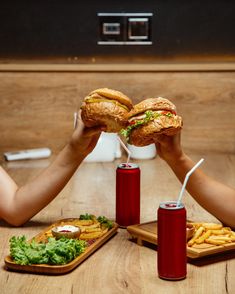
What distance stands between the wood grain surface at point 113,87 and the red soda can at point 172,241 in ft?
7.27

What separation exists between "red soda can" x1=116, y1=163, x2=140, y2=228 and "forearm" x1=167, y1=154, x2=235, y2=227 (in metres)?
0.12

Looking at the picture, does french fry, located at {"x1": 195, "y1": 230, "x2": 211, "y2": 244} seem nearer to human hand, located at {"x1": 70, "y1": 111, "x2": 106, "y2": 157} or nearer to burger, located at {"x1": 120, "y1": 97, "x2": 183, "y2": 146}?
burger, located at {"x1": 120, "y1": 97, "x2": 183, "y2": 146}

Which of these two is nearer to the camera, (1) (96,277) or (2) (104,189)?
(1) (96,277)

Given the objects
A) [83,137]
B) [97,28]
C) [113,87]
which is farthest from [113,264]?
[97,28]

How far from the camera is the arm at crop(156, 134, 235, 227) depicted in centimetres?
200

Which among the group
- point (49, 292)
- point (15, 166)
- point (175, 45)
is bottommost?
point (15, 166)

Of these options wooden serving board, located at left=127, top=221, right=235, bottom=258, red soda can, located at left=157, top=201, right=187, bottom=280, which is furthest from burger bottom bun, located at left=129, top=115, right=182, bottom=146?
red soda can, located at left=157, top=201, right=187, bottom=280

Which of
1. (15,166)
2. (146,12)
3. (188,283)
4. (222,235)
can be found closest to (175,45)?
(146,12)

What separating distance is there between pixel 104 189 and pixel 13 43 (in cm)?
143

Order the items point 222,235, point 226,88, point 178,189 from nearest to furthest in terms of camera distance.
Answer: point 222,235 → point 178,189 → point 226,88

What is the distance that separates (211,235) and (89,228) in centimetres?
35

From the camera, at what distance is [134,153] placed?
3.50 metres

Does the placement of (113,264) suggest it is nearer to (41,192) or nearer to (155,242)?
(155,242)

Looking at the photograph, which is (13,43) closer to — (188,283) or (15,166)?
(15,166)
